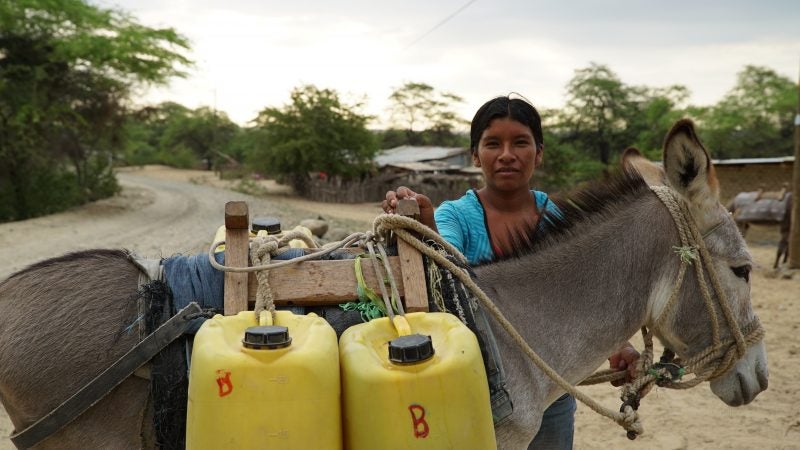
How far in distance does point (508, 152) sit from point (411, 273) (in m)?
0.88

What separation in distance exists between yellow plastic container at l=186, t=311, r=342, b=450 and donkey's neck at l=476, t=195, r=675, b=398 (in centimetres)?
84

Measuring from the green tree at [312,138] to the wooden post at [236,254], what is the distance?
31620 millimetres

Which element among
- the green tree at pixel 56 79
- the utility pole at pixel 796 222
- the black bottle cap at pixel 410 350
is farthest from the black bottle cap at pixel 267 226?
the green tree at pixel 56 79

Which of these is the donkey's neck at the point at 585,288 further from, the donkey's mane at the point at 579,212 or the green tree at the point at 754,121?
the green tree at the point at 754,121

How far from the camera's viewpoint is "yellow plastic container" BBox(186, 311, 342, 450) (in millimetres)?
A: 1379

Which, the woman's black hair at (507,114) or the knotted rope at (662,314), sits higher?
the woman's black hair at (507,114)

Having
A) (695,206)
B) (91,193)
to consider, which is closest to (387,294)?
(695,206)

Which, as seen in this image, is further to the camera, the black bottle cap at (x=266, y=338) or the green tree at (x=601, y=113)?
the green tree at (x=601, y=113)

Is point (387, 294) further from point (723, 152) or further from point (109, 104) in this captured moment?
point (723, 152)

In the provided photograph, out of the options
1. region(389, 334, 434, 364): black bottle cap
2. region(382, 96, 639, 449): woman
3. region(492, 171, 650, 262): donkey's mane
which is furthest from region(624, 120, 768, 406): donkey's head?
region(389, 334, 434, 364): black bottle cap

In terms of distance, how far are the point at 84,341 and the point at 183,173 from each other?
180ft

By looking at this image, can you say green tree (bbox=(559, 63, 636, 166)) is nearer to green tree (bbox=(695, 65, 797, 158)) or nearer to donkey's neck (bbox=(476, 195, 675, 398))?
green tree (bbox=(695, 65, 797, 158))

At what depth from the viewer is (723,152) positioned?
107 feet

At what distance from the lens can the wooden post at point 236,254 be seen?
172 cm
